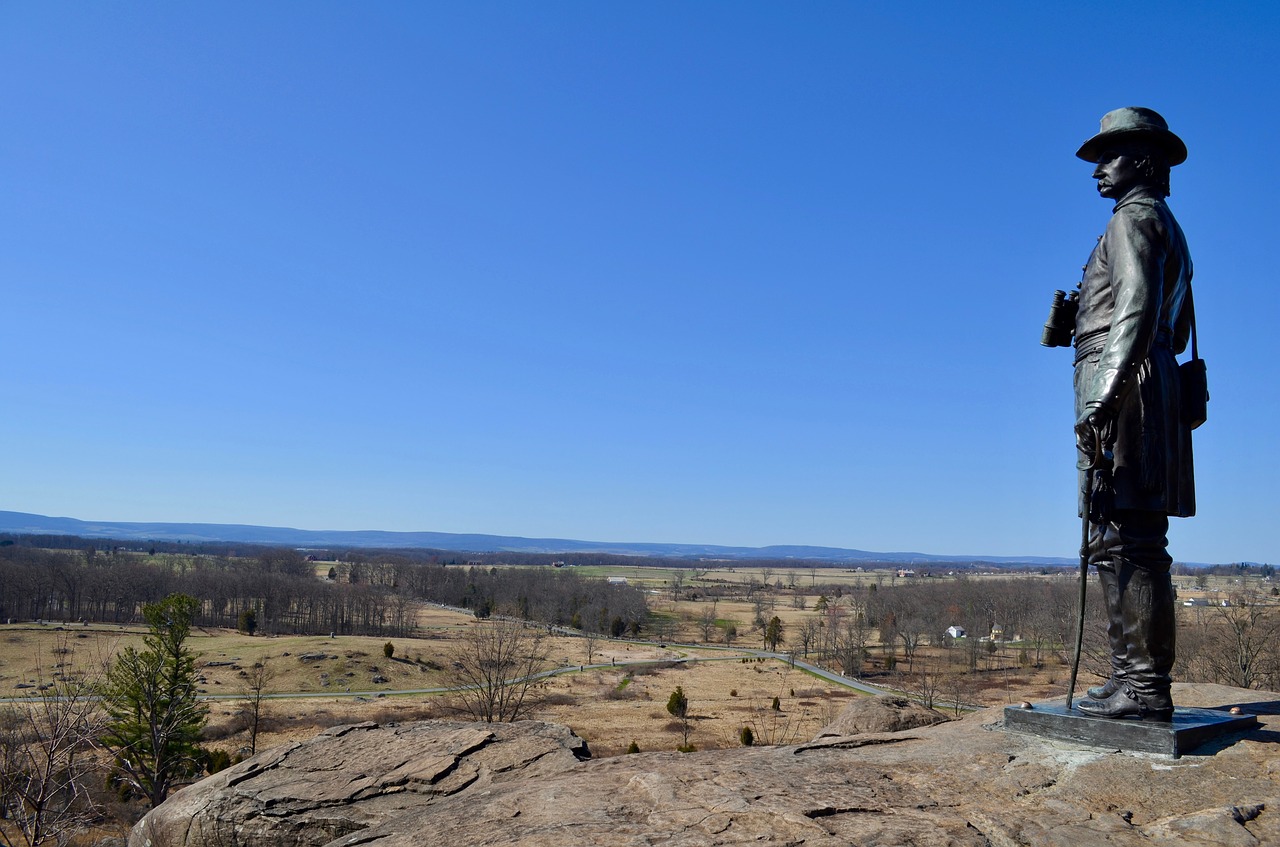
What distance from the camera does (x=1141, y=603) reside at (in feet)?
20.5

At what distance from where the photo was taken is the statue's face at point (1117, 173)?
6.89 metres

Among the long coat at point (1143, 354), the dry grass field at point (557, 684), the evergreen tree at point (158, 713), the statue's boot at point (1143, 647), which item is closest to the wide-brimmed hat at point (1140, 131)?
the long coat at point (1143, 354)

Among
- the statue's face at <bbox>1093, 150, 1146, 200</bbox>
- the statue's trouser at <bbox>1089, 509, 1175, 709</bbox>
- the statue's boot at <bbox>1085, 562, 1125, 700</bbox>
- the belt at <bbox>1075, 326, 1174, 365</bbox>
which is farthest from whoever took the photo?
the statue's face at <bbox>1093, 150, 1146, 200</bbox>

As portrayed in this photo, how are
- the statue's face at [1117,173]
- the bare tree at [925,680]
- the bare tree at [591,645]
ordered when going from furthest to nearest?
the bare tree at [591,645]
the bare tree at [925,680]
the statue's face at [1117,173]

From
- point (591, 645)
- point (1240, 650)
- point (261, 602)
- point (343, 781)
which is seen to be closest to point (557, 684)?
point (591, 645)

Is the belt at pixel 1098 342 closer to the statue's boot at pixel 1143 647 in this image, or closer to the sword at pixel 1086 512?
the sword at pixel 1086 512

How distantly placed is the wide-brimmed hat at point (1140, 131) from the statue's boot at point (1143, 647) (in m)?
3.47

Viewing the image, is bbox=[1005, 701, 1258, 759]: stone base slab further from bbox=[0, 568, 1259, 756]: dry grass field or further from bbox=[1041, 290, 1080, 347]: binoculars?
bbox=[0, 568, 1259, 756]: dry grass field

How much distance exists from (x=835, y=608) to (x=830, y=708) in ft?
294

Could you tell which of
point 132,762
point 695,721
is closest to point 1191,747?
point 132,762

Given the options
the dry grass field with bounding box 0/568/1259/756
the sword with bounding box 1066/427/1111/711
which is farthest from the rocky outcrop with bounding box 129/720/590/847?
the dry grass field with bounding box 0/568/1259/756

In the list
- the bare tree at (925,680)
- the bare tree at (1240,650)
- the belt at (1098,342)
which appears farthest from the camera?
the bare tree at (925,680)

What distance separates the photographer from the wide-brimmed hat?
6.76m

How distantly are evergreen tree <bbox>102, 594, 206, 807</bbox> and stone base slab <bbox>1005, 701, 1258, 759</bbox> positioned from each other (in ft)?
108
